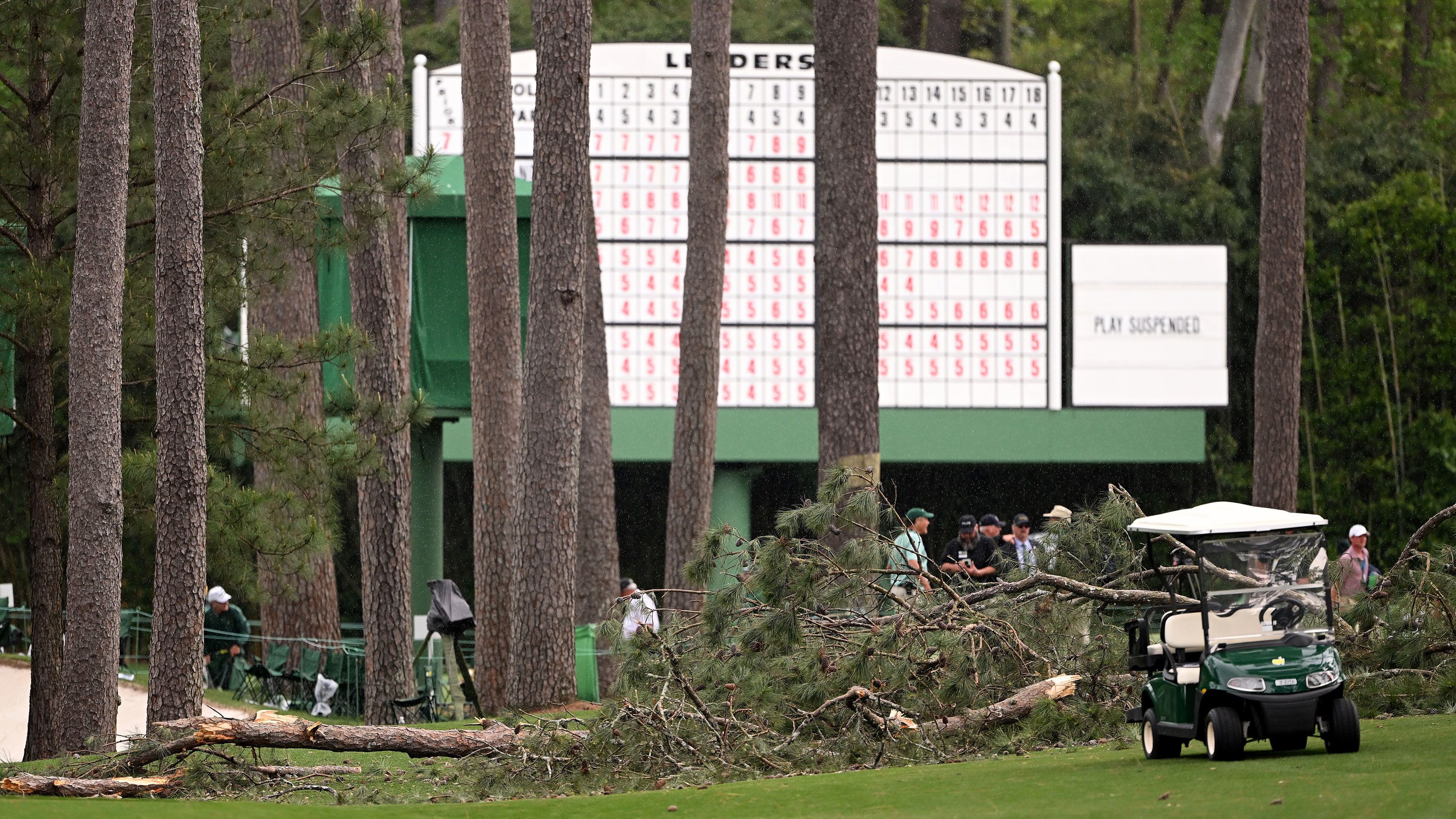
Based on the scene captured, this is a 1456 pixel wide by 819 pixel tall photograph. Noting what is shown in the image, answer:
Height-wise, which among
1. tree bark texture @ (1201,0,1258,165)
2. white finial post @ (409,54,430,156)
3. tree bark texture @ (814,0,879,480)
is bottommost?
tree bark texture @ (814,0,879,480)

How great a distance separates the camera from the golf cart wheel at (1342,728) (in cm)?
878

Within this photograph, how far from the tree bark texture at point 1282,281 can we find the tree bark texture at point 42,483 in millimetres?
11247

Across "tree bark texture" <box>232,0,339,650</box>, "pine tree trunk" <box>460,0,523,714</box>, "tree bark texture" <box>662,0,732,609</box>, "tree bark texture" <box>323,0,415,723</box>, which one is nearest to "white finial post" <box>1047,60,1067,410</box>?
"tree bark texture" <box>662,0,732,609</box>

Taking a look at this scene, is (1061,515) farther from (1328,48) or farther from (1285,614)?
(1328,48)

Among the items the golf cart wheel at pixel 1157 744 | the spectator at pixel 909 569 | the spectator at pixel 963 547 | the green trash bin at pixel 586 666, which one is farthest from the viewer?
the green trash bin at pixel 586 666

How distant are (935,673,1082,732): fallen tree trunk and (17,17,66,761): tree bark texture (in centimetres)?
709

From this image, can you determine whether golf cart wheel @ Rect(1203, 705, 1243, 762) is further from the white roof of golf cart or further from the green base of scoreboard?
the green base of scoreboard

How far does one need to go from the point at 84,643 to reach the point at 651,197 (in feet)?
47.4

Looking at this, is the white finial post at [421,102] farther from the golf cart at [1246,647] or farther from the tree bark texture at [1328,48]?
the tree bark texture at [1328,48]

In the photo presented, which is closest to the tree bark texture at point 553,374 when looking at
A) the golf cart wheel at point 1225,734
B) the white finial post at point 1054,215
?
the golf cart wheel at point 1225,734

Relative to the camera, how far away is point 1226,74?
31812 mm

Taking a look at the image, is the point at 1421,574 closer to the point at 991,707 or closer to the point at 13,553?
the point at 991,707

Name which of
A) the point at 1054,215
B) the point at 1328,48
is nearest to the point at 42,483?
the point at 1054,215

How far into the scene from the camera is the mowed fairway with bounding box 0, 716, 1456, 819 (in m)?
7.49
